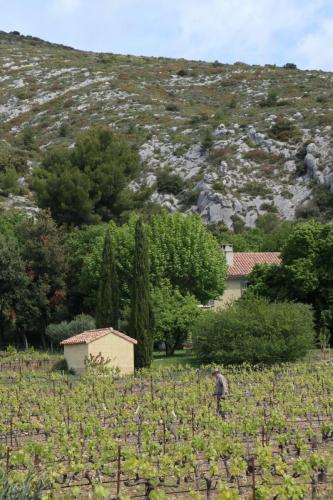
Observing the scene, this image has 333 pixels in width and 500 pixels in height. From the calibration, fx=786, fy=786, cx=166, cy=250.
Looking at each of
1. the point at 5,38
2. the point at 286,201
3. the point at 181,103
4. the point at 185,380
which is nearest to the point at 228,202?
the point at 286,201

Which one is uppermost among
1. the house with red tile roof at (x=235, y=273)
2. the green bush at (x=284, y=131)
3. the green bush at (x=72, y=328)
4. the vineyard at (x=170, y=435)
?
the green bush at (x=284, y=131)

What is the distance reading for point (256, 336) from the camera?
29.7 meters

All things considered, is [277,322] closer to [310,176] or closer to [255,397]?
[255,397]

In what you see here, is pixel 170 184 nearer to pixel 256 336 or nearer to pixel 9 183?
pixel 9 183

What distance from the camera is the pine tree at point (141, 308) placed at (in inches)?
1195

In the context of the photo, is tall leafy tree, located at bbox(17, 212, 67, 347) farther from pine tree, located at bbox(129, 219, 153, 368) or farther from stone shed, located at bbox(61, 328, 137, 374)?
stone shed, located at bbox(61, 328, 137, 374)

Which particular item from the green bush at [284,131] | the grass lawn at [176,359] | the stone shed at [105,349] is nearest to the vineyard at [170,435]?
the stone shed at [105,349]

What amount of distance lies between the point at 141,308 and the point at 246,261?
55.7ft

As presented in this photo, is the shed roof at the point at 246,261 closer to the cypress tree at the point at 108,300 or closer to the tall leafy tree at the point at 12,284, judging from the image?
the tall leafy tree at the point at 12,284

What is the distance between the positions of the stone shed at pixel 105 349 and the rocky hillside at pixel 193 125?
3085 cm

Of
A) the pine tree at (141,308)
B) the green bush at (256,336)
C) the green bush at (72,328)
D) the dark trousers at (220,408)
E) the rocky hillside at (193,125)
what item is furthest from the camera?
the rocky hillside at (193,125)

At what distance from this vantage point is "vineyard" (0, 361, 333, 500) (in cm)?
1173

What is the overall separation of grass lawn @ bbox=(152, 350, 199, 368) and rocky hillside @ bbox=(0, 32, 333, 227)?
2646 cm

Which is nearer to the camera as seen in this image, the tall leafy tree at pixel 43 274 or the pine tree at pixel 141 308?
the pine tree at pixel 141 308
